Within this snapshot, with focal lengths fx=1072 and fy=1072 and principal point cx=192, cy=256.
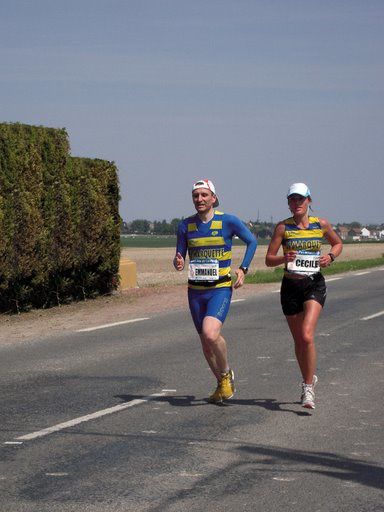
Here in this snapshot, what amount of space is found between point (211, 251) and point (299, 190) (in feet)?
3.08

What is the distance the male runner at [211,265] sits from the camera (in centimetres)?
932

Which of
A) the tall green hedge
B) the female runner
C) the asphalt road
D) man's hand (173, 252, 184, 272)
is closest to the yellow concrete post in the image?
the tall green hedge

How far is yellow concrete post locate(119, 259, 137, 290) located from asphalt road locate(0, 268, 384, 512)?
10.5 meters

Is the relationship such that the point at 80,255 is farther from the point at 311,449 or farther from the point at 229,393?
the point at 311,449

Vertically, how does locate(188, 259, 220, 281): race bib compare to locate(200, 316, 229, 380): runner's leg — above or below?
above

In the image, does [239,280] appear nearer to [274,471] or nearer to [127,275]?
[274,471]

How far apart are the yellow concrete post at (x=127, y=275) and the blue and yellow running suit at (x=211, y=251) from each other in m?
15.6

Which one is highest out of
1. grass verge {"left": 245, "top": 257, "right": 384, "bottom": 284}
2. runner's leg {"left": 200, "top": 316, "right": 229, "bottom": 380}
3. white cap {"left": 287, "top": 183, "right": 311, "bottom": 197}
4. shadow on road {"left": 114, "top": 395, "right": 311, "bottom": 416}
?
white cap {"left": 287, "top": 183, "right": 311, "bottom": 197}

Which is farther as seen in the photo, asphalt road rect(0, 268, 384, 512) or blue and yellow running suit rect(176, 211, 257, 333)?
blue and yellow running suit rect(176, 211, 257, 333)

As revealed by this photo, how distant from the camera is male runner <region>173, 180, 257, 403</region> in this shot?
932 cm

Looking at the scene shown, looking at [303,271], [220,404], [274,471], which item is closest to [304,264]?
[303,271]

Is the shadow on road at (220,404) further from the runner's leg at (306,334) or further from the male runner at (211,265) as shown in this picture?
the runner's leg at (306,334)

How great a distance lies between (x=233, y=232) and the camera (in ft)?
31.0

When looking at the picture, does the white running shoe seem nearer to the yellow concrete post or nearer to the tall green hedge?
the tall green hedge
